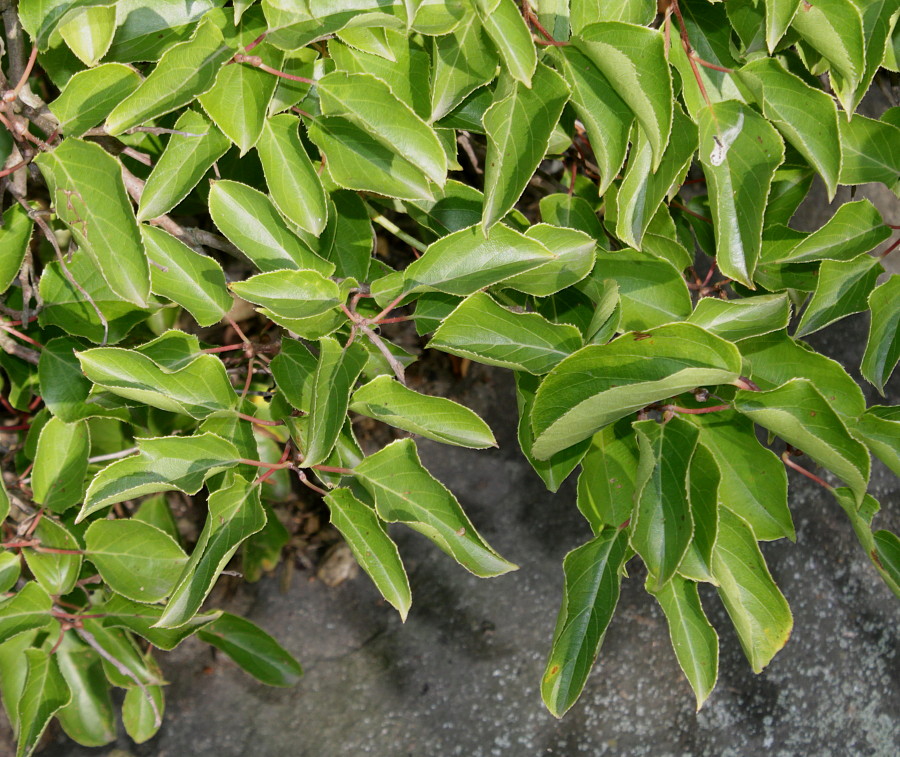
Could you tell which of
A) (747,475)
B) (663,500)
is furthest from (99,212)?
(747,475)

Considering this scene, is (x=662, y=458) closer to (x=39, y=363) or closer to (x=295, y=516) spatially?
(x=39, y=363)

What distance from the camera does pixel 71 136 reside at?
0.73 metres

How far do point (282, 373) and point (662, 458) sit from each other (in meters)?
0.40

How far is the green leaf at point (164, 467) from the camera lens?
80cm

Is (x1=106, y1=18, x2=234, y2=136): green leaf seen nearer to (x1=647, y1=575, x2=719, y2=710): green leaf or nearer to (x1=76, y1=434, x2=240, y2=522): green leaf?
(x1=76, y1=434, x2=240, y2=522): green leaf

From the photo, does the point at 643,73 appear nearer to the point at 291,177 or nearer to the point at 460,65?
the point at 460,65

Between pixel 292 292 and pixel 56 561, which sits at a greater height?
pixel 292 292

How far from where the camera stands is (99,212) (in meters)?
0.71

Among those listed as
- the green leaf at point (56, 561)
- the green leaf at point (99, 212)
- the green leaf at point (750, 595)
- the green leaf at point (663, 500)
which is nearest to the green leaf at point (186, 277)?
the green leaf at point (99, 212)

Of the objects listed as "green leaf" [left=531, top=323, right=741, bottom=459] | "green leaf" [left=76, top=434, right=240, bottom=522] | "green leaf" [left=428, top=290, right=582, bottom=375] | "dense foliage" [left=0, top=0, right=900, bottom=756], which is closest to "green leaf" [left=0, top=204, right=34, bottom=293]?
"dense foliage" [left=0, top=0, right=900, bottom=756]

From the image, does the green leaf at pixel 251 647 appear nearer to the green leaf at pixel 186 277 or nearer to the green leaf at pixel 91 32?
the green leaf at pixel 186 277

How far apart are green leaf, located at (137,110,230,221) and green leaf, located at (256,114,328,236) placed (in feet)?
0.15

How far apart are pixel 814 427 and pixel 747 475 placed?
15cm

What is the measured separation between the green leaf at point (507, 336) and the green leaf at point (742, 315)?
125mm
